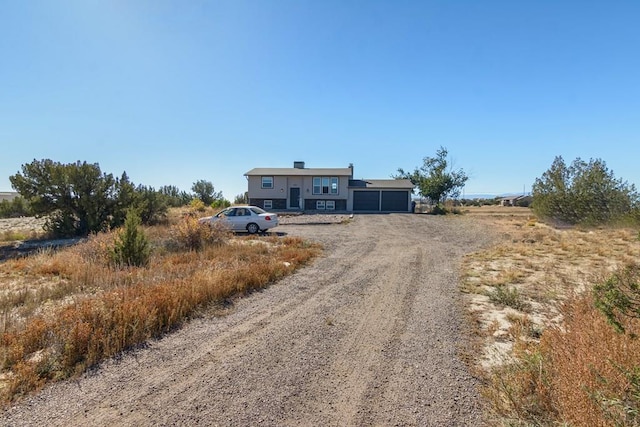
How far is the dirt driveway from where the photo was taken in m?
2.83

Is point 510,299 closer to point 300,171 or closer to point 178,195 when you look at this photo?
point 300,171

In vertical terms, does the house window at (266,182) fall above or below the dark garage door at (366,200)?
above

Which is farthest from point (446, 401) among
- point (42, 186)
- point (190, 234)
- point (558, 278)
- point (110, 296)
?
point (42, 186)

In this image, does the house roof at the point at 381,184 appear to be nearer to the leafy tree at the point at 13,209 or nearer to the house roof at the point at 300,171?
the house roof at the point at 300,171

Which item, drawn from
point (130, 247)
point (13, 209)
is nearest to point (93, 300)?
point (130, 247)

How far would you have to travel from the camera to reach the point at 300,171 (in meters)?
34.6

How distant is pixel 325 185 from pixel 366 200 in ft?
14.9

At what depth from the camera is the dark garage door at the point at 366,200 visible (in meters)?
33.6

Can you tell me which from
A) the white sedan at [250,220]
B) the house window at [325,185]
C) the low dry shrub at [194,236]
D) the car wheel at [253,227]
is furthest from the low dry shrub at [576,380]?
the house window at [325,185]

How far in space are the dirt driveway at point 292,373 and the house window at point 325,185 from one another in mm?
27074

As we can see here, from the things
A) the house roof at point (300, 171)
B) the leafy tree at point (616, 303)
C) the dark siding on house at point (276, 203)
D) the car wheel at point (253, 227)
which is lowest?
the car wheel at point (253, 227)

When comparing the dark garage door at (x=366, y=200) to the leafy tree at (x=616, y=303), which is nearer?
the leafy tree at (x=616, y=303)

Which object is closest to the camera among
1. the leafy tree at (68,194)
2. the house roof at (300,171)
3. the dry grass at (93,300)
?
the dry grass at (93,300)

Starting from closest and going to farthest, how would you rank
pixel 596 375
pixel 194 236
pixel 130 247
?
pixel 596 375 < pixel 130 247 < pixel 194 236
